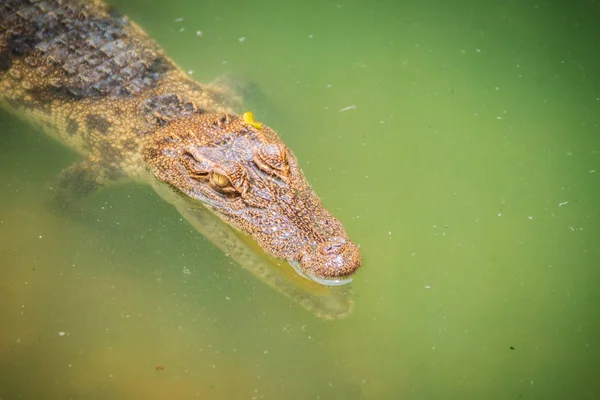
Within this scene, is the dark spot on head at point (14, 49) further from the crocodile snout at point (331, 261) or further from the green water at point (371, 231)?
the crocodile snout at point (331, 261)

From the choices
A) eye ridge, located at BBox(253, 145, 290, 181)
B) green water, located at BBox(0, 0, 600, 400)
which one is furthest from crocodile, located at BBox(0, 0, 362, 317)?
green water, located at BBox(0, 0, 600, 400)

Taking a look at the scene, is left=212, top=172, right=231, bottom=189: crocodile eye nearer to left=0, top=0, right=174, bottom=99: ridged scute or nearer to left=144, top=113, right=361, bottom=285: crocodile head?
left=144, top=113, right=361, bottom=285: crocodile head

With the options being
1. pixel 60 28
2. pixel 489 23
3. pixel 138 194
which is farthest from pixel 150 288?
pixel 489 23

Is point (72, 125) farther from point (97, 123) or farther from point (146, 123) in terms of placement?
point (146, 123)

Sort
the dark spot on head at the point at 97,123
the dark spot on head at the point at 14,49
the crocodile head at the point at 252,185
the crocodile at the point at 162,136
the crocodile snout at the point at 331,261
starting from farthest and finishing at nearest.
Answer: the dark spot on head at the point at 14,49 → the dark spot on head at the point at 97,123 → the crocodile at the point at 162,136 → the crocodile head at the point at 252,185 → the crocodile snout at the point at 331,261

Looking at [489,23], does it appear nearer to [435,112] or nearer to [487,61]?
[487,61]

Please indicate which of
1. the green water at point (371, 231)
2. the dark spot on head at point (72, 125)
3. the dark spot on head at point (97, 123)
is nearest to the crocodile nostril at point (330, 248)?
the green water at point (371, 231)
